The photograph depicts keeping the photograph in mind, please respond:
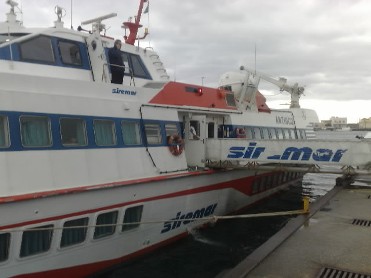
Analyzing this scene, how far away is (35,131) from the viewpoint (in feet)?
23.3

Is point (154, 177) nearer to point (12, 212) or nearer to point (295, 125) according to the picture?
point (12, 212)

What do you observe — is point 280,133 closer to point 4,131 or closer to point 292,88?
point 292,88

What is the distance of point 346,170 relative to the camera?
32.2 ft

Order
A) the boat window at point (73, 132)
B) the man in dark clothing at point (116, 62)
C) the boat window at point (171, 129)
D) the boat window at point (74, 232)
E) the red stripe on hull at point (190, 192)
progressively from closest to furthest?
the red stripe on hull at point (190, 192), the boat window at point (74, 232), the boat window at point (73, 132), the man in dark clothing at point (116, 62), the boat window at point (171, 129)

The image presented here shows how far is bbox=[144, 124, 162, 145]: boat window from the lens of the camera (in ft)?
31.0

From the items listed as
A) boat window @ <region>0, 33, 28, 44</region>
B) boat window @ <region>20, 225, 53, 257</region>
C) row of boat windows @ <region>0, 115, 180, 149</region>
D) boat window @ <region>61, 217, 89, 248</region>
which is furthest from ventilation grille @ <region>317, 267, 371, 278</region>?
boat window @ <region>0, 33, 28, 44</region>

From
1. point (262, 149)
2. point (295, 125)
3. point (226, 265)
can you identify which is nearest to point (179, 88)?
point (262, 149)

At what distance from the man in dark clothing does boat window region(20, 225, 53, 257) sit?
3.96 meters

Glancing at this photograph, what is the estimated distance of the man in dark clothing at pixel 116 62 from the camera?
936 cm

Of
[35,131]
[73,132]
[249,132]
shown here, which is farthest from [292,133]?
[35,131]

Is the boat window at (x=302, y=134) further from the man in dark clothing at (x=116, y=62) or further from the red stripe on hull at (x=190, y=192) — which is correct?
the man in dark clothing at (x=116, y=62)

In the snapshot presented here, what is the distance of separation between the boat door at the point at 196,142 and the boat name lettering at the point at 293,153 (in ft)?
2.66

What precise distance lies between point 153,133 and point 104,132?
160 cm

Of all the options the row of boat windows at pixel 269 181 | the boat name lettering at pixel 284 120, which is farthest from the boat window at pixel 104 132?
the boat name lettering at pixel 284 120
